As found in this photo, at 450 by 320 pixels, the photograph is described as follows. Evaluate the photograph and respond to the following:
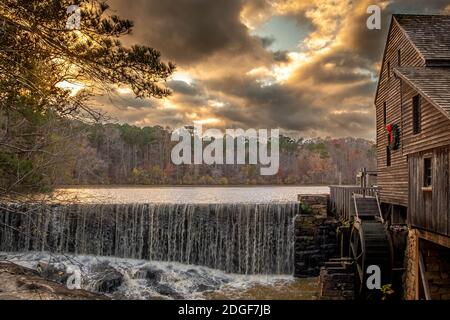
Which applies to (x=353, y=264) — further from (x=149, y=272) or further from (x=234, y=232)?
(x=149, y=272)

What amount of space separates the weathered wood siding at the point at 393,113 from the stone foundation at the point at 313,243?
11.4 feet

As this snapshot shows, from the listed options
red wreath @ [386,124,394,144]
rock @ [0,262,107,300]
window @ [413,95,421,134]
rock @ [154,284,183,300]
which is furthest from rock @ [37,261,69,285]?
red wreath @ [386,124,394,144]

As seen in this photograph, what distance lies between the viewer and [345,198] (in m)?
17.9

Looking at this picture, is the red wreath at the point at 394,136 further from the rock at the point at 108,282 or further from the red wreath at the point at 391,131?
the rock at the point at 108,282

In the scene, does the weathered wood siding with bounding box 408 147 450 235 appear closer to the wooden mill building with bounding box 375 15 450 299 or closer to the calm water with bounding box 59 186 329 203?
the wooden mill building with bounding box 375 15 450 299

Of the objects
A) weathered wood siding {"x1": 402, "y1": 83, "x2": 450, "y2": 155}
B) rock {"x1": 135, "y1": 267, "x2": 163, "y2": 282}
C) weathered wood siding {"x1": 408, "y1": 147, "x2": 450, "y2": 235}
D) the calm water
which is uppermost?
weathered wood siding {"x1": 402, "y1": 83, "x2": 450, "y2": 155}

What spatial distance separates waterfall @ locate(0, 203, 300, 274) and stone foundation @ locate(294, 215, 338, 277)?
50cm

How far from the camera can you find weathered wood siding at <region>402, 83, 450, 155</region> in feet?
33.3

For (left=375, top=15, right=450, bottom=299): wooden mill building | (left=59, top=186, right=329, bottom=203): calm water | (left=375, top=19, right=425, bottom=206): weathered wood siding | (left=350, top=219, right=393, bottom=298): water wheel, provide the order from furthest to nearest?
1. (left=59, top=186, right=329, bottom=203): calm water
2. (left=375, top=19, right=425, bottom=206): weathered wood siding
3. (left=350, top=219, right=393, bottom=298): water wheel
4. (left=375, top=15, right=450, bottom=299): wooden mill building

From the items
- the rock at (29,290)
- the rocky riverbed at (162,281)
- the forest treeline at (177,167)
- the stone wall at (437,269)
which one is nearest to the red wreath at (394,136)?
the stone wall at (437,269)

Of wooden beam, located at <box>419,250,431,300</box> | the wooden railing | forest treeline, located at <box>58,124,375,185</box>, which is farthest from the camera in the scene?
forest treeline, located at <box>58,124,375,185</box>

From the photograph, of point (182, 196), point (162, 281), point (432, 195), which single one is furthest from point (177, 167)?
point (432, 195)

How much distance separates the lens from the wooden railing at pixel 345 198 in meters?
17.0

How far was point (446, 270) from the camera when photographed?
11.0m
